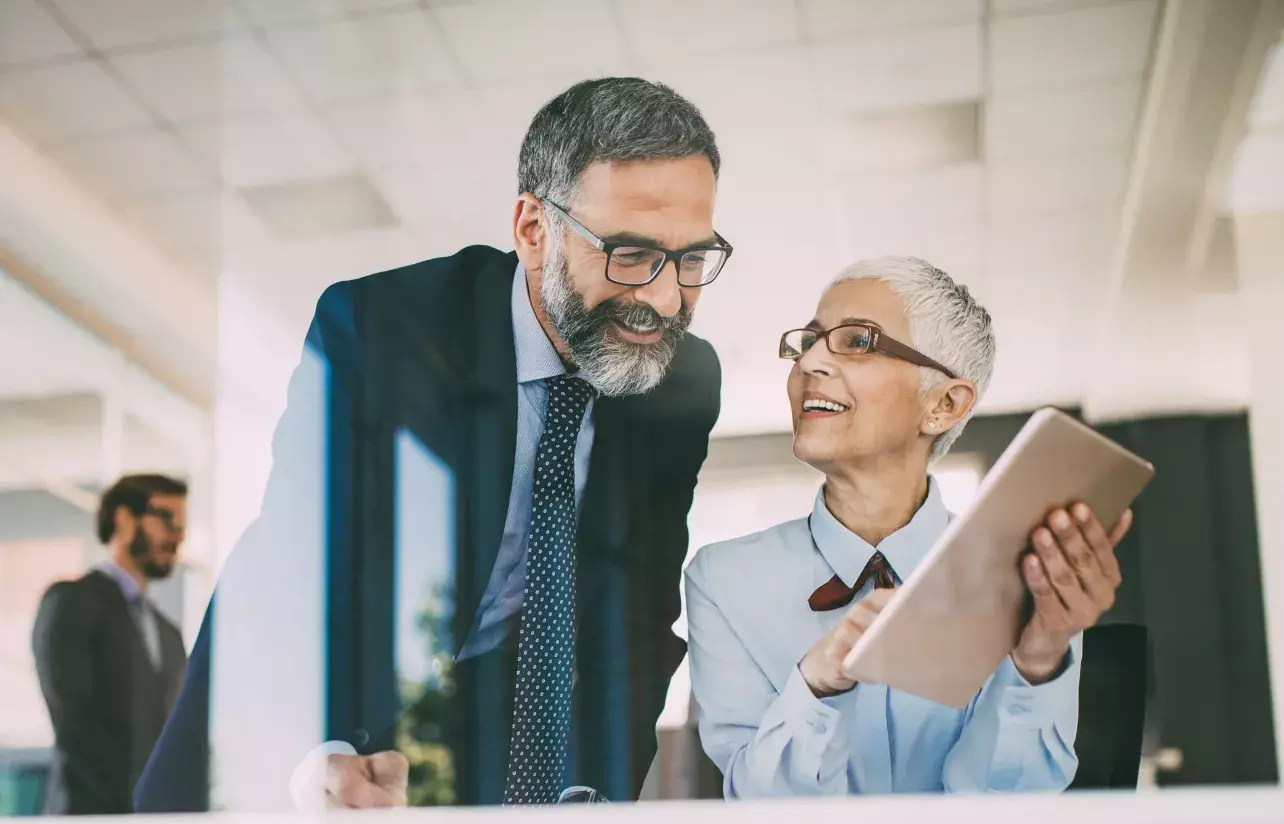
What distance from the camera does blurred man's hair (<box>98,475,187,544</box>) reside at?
3291 millimetres

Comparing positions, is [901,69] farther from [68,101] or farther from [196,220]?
[68,101]

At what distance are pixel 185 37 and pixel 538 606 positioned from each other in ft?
5.39

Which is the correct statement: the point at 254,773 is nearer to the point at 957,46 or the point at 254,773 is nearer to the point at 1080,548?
the point at 1080,548

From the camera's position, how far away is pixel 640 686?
2.94 m

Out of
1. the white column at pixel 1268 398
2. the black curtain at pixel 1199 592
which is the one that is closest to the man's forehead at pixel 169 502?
the black curtain at pixel 1199 592

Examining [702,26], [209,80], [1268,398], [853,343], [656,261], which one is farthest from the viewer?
[209,80]

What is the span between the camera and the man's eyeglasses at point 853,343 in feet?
9.50

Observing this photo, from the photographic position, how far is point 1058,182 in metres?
2.96

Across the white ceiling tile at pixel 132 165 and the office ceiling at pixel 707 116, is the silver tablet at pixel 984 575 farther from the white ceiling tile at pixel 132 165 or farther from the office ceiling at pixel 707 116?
the white ceiling tile at pixel 132 165

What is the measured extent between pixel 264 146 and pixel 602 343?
1.02 m

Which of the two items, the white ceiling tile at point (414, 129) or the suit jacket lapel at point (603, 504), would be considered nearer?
the suit jacket lapel at point (603, 504)

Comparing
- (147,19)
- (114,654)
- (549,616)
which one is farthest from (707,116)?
(114,654)

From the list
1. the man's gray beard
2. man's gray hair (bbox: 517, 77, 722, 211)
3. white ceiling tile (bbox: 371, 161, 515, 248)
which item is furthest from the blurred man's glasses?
man's gray hair (bbox: 517, 77, 722, 211)

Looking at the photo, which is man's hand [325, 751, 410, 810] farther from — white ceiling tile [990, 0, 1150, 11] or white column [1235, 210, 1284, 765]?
white ceiling tile [990, 0, 1150, 11]
